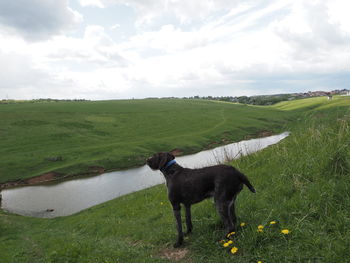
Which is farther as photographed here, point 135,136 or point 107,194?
point 135,136

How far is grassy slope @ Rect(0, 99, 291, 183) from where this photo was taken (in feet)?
153

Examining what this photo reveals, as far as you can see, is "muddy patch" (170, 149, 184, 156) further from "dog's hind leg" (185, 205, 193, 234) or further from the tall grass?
"dog's hind leg" (185, 205, 193, 234)

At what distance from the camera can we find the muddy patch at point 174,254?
6770 millimetres

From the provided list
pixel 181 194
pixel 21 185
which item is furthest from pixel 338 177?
pixel 21 185

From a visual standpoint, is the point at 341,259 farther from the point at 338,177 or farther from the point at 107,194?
the point at 107,194

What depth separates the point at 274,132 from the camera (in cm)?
7531

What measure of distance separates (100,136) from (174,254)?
61706 mm

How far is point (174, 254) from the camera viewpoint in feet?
23.1

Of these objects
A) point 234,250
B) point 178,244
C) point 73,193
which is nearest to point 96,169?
point 73,193

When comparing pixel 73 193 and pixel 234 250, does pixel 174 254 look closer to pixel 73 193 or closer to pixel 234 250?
pixel 234 250

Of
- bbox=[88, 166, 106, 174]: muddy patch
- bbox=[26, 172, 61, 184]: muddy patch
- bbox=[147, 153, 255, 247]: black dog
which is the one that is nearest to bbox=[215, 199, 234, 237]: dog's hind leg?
bbox=[147, 153, 255, 247]: black dog

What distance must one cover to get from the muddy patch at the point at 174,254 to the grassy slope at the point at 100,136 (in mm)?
39464

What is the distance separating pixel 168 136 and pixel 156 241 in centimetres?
5923

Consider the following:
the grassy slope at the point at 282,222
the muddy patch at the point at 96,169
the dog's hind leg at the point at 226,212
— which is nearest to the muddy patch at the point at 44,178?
the muddy patch at the point at 96,169
